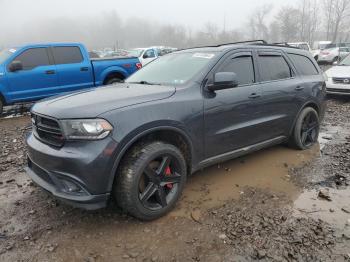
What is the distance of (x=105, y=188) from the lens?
300 cm

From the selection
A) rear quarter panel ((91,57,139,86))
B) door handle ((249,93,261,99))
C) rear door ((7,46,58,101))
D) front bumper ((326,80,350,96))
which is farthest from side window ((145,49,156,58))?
door handle ((249,93,261,99))

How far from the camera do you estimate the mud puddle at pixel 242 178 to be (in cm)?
386

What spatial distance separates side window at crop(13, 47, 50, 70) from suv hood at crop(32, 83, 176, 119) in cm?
533

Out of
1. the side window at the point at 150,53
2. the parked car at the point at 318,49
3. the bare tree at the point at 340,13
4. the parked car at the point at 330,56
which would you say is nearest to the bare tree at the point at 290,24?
the bare tree at the point at 340,13

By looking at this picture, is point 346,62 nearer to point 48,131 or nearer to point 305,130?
point 305,130

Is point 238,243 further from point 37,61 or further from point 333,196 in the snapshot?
point 37,61

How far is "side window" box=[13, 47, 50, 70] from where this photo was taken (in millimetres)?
8270

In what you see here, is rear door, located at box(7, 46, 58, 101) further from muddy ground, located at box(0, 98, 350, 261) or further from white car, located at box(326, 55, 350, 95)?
white car, located at box(326, 55, 350, 95)

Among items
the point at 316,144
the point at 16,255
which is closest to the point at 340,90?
the point at 316,144

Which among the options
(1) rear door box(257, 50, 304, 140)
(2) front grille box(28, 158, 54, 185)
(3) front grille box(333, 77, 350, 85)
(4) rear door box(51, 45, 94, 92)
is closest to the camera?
(2) front grille box(28, 158, 54, 185)

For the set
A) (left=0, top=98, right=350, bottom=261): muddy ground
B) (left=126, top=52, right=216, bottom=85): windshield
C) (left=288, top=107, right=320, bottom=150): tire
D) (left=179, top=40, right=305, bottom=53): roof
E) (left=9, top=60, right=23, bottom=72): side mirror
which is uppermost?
(left=179, top=40, right=305, bottom=53): roof

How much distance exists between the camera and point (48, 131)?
10.4 ft

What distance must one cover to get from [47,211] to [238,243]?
6.74 feet

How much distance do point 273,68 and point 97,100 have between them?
2744 millimetres
